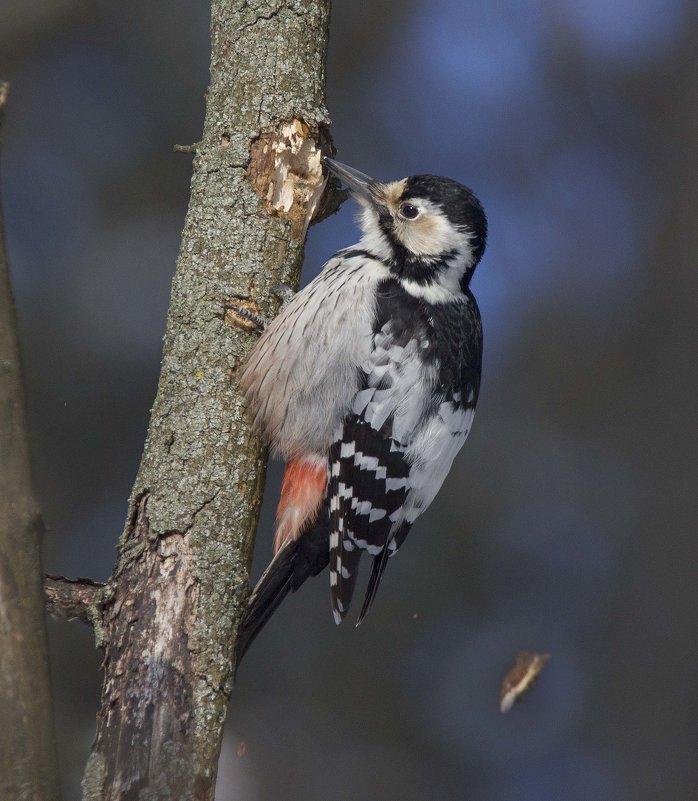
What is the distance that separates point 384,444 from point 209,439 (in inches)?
30.3

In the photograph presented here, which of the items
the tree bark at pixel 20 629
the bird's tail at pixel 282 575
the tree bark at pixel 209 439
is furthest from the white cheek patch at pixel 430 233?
the tree bark at pixel 20 629

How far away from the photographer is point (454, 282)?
11.7ft

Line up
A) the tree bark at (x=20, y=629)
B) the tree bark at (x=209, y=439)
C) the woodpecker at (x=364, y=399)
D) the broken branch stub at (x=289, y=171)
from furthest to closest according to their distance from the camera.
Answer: the woodpecker at (x=364, y=399)
the broken branch stub at (x=289, y=171)
the tree bark at (x=209, y=439)
the tree bark at (x=20, y=629)

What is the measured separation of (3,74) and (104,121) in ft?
2.47

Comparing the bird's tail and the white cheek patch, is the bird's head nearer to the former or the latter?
the white cheek patch

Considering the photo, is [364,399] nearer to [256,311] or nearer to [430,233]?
[256,311]

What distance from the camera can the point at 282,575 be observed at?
306cm

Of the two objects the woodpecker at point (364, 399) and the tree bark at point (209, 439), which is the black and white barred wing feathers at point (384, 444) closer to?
the woodpecker at point (364, 399)

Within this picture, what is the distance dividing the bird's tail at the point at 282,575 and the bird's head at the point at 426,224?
1.04m

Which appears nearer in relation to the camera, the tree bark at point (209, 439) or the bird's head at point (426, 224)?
the tree bark at point (209, 439)

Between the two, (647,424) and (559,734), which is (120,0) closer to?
(647,424)

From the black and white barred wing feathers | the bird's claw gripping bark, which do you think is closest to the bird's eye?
the black and white barred wing feathers

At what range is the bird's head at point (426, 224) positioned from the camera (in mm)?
3500

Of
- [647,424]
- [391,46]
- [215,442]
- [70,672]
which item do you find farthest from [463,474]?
[215,442]
